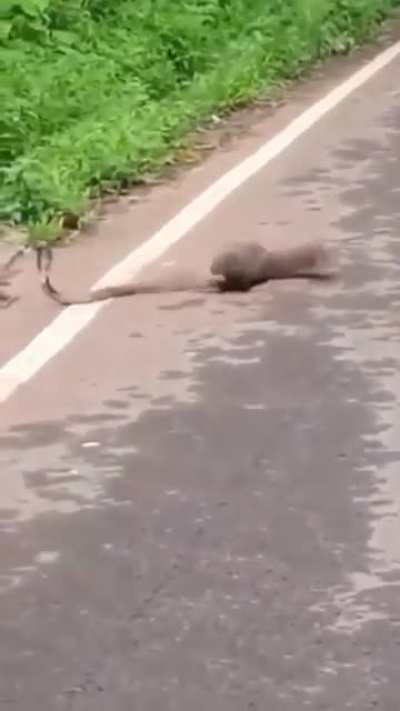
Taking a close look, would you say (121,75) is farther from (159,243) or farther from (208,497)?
(208,497)

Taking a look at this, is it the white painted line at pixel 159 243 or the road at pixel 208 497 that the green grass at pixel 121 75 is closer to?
the white painted line at pixel 159 243

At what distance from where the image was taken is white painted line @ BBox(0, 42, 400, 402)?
8.10 metres

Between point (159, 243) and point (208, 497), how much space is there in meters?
3.85

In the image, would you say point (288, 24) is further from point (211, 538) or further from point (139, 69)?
point (211, 538)

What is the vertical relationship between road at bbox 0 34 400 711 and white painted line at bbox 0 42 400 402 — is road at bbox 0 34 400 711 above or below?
above

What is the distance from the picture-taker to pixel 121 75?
15516 millimetres

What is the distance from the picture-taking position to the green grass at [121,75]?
1184 cm

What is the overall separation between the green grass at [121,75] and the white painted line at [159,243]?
0.53 m

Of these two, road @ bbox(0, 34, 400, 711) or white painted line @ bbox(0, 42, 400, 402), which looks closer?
road @ bbox(0, 34, 400, 711)

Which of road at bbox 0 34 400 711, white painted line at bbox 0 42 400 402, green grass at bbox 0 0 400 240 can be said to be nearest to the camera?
road at bbox 0 34 400 711

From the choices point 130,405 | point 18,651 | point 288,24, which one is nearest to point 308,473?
point 130,405

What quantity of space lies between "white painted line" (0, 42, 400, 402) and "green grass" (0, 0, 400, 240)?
0.53 metres

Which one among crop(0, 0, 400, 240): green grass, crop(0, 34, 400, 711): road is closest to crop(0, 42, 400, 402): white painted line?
Answer: crop(0, 34, 400, 711): road

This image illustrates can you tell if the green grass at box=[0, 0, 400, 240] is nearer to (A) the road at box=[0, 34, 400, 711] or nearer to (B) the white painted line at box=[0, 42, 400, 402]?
(B) the white painted line at box=[0, 42, 400, 402]
